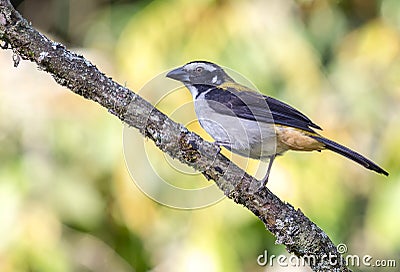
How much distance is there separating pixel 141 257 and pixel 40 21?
179 centimetres

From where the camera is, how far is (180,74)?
281 centimetres

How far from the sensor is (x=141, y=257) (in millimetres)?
4570

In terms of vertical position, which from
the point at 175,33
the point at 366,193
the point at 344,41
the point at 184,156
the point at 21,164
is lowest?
the point at 184,156

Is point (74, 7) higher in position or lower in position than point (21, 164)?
higher

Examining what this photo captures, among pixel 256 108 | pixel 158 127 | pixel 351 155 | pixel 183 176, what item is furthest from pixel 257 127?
pixel 183 176

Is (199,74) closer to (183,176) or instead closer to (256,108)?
(256,108)

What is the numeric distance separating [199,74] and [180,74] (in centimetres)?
8

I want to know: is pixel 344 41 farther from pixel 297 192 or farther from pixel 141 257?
pixel 141 257

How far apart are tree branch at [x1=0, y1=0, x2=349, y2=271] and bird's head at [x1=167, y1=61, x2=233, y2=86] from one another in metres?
0.76

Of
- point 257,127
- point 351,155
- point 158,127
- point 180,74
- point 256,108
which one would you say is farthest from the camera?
point 180,74

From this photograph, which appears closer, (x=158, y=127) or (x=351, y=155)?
(x=158, y=127)

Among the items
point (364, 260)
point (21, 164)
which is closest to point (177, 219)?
point (21, 164)

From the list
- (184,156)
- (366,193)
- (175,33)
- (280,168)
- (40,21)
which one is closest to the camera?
(184,156)

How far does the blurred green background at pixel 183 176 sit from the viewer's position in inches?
148
